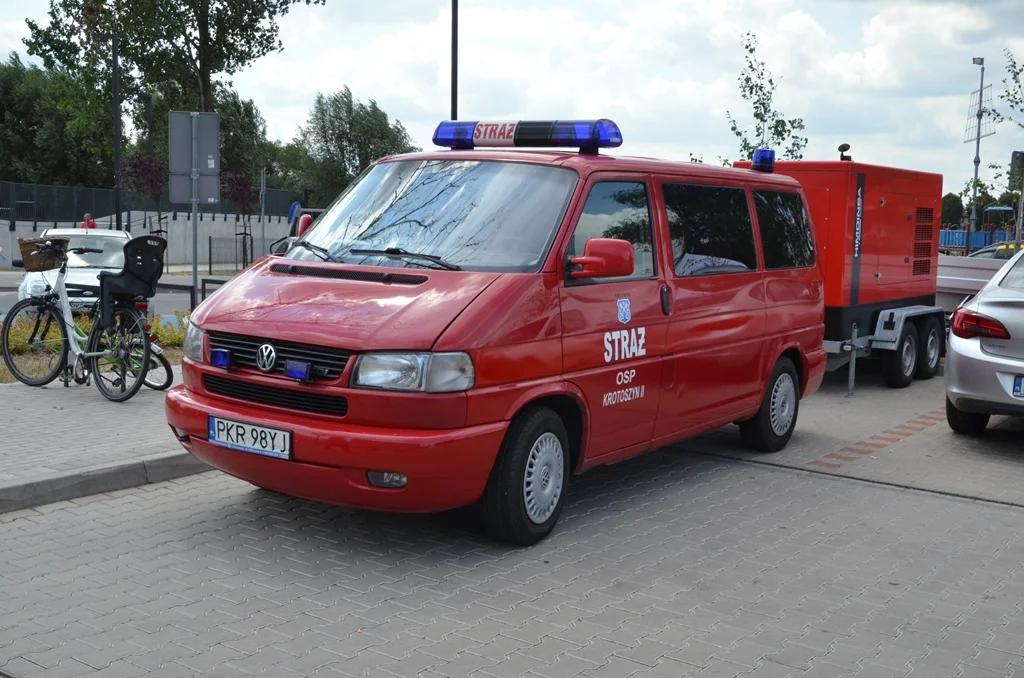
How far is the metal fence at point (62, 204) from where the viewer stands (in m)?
43.6

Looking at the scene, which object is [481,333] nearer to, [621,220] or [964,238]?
[621,220]

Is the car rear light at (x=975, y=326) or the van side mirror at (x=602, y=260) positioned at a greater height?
the van side mirror at (x=602, y=260)

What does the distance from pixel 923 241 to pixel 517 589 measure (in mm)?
9905

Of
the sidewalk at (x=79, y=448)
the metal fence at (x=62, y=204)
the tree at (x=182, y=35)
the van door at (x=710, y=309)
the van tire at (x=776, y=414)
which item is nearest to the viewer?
the sidewalk at (x=79, y=448)

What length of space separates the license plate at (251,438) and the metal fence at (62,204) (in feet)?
137

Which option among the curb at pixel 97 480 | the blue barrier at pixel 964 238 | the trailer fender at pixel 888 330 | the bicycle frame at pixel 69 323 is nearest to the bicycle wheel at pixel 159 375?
the bicycle frame at pixel 69 323

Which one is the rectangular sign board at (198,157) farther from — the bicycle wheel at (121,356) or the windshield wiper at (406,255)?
the windshield wiper at (406,255)

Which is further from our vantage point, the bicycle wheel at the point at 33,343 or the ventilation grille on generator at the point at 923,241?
the ventilation grille on generator at the point at 923,241

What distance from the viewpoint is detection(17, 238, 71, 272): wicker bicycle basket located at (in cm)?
985

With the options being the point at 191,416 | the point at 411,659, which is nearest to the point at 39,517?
the point at 191,416

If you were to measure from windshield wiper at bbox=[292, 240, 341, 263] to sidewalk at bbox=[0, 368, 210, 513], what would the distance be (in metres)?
1.73

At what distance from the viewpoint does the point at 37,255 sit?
9883mm

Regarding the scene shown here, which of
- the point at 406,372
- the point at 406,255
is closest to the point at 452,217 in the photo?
the point at 406,255

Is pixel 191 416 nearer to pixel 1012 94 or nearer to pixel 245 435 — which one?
pixel 245 435
